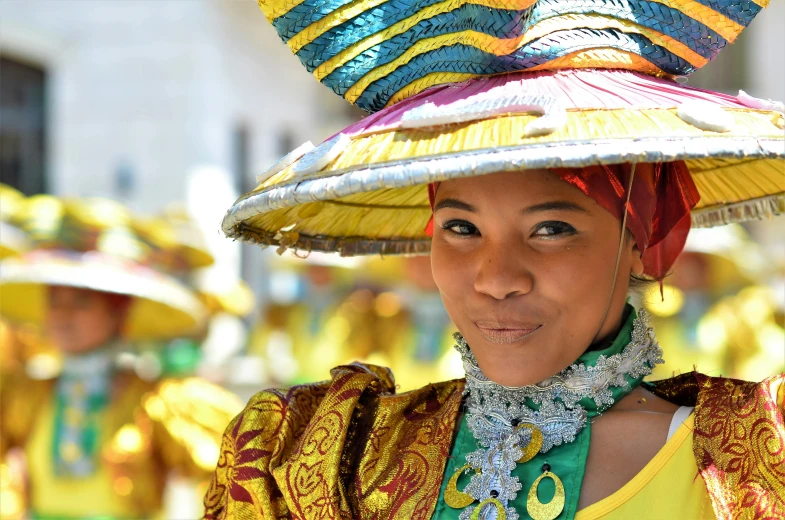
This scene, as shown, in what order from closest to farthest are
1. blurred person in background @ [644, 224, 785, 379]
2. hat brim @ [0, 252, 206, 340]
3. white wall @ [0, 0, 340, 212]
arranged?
hat brim @ [0, 252, 206, 340] → blurred person in background @ [644, 224, 785, 379] → white wall @ [0, 0, 340, 212]

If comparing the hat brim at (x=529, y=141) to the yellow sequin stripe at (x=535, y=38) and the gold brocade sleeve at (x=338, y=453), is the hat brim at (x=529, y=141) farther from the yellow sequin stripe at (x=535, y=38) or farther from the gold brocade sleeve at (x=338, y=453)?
the gold brocade sleeve at (x=338, y=453)

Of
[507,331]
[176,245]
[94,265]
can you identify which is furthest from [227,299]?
[507,331]

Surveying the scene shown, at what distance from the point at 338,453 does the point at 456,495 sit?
0.21m

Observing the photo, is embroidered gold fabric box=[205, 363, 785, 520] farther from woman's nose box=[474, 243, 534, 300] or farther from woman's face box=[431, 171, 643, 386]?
woman's nose box=[474, 243, 534, 300]

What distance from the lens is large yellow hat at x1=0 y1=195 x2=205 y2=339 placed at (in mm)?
4969

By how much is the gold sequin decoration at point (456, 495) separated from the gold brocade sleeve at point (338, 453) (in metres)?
0.03

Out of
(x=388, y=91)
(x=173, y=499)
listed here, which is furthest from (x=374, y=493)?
(x=173, y=499)

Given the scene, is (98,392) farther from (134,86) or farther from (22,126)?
(22,126)

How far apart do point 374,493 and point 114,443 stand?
3.09 metres

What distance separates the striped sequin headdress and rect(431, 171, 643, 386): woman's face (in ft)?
0.50

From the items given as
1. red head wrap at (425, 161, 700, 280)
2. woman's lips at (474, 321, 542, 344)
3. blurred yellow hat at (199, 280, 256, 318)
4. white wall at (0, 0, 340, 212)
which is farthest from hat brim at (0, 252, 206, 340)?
white wall at (0, 0, 340, 212)

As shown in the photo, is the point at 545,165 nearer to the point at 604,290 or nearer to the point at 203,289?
the point at 604,290

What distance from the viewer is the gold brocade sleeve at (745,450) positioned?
5.44ft

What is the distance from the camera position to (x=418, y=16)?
1851 mm
